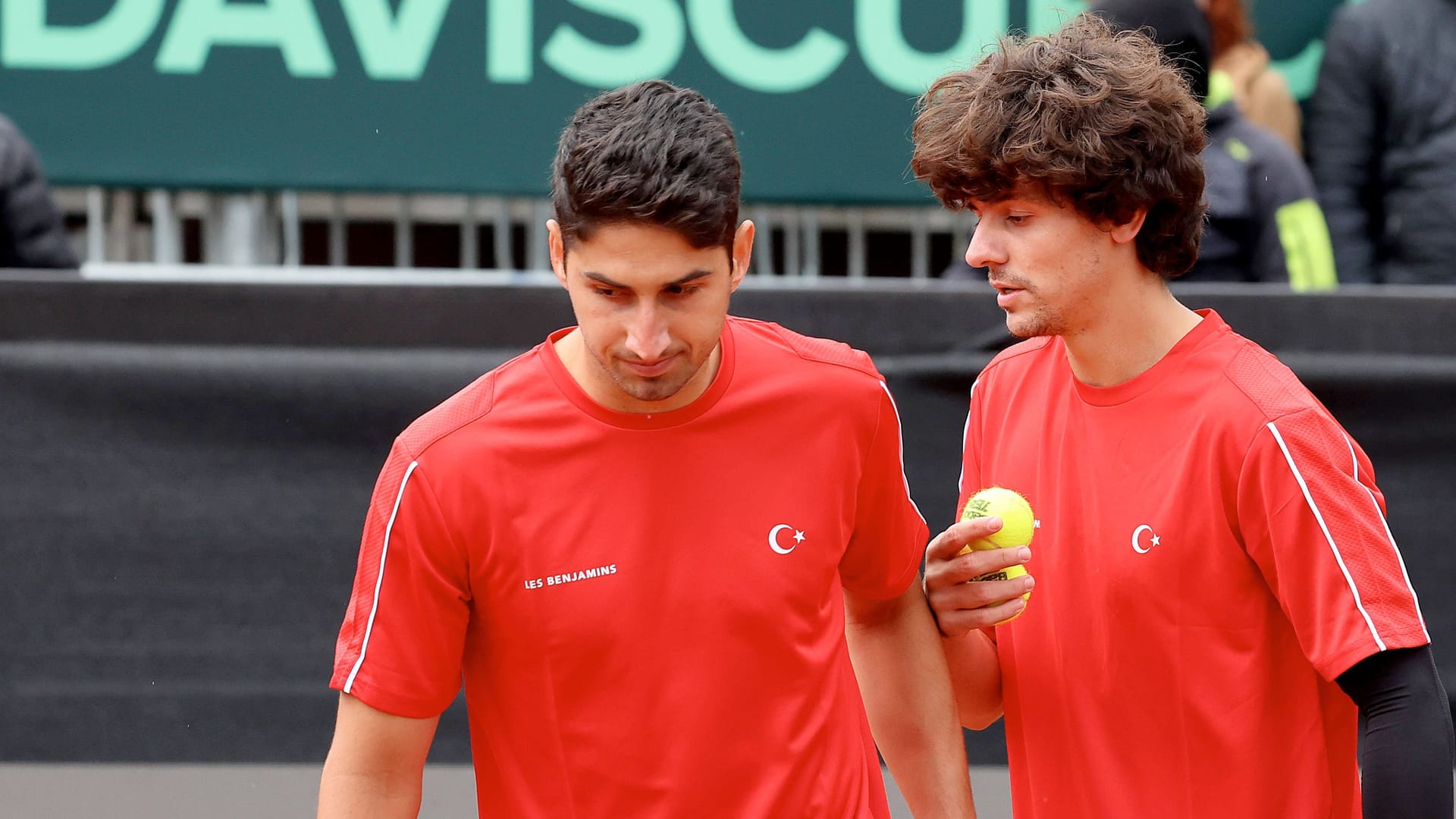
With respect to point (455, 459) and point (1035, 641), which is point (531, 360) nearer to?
point (455, 459)

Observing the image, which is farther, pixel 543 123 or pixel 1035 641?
pixel 543 123

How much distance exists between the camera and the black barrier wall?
373 cm

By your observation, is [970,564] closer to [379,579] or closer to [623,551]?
[623,551]

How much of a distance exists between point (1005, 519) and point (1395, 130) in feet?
8.83

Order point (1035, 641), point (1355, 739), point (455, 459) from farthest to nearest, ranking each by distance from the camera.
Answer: point (1035, 641) → point (1355, 739) → point (455, 459)

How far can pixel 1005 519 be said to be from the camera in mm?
2336

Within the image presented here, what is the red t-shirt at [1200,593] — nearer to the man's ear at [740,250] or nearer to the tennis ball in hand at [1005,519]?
the tennis ball in hand at [1005,519]

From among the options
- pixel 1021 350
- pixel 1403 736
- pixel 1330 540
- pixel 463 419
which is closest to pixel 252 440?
pixel 463 419

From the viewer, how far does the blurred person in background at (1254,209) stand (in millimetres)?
4094

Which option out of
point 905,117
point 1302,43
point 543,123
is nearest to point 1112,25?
point 905,117

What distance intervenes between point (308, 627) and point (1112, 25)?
8.13 ft

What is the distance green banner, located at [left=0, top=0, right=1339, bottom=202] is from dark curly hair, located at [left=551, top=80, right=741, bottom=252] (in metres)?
1.87

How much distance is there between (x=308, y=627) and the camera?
3.82 metres

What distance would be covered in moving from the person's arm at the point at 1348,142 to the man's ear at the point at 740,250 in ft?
8.95
